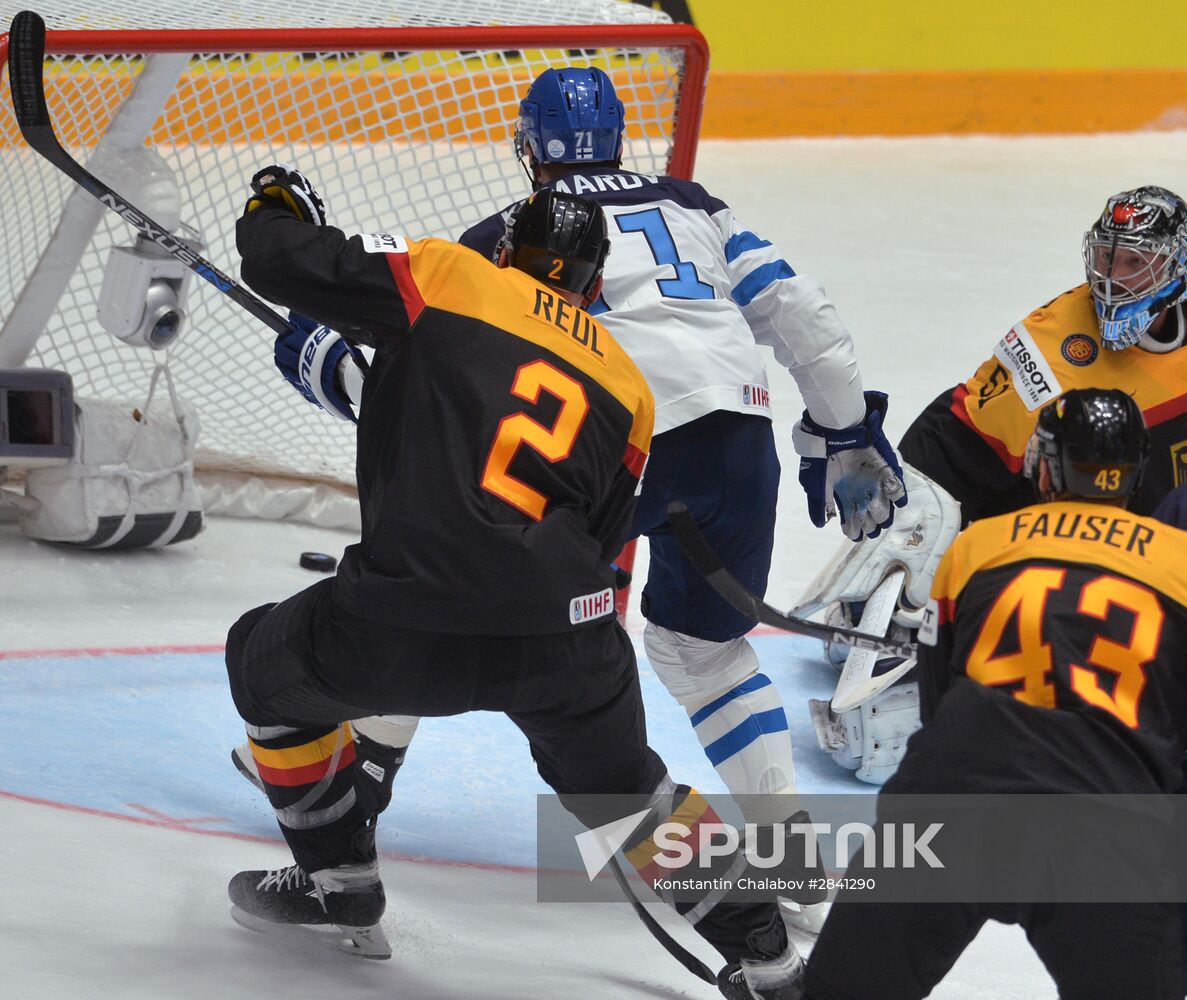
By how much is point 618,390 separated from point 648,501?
51cm

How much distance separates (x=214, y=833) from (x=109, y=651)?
0.86 m

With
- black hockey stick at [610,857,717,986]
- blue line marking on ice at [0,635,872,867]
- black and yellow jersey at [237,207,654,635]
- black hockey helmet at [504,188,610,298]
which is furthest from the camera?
blue line marking on ice at [0,635,872,867]

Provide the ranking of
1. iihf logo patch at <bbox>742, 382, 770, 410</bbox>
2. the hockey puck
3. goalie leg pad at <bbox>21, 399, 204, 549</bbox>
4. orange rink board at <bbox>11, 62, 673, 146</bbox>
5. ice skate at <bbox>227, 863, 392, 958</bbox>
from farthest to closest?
the hockey puck → orange rink board at <bbox>11, 62, 673, 146</bbox> → goalie leg pad at <bbox>21, 399, 204, 549</bbox> → iihf logo patch at <bbox>742, 382, 770, 410</bbox> → ice skate at <bbox>227, 863, 392, 958</bbox>

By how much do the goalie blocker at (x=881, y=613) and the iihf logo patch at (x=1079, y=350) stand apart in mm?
426

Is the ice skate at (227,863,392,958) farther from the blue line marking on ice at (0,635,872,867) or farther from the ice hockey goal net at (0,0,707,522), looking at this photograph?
the ice hockey goal net at (0,0,707,522)

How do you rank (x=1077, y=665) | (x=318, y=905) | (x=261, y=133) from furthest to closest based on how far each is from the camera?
1. (x=261, y=133)
2. (x=318, y=905)
3. (x=1077, y=665)

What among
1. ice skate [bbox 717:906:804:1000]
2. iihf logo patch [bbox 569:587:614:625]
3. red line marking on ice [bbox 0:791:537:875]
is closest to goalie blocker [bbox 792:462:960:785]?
red line marking on ice [bbox 0:791:537:875]

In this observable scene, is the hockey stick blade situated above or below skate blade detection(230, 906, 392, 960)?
above

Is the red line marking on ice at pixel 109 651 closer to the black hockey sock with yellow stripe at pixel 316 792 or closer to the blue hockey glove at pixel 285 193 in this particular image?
the black hockey sock with yellow stripe at pixel 316 792

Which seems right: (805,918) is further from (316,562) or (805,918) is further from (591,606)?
(316,562)

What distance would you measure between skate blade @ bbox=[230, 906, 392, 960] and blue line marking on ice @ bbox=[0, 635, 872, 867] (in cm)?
33

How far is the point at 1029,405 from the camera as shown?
9.82ft

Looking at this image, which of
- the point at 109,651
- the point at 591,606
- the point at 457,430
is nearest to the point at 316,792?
the point at 591,606

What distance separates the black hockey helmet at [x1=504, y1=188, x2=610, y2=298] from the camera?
2219 millimetres
